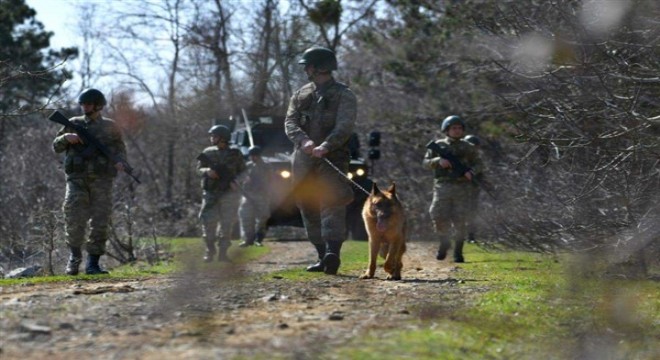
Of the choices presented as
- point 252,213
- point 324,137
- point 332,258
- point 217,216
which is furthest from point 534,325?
point 252,213

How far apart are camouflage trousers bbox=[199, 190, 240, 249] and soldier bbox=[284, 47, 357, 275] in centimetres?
566

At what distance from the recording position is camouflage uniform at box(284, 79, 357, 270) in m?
12.2

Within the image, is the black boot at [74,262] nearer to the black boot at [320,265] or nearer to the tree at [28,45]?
the black boot at [320,265]

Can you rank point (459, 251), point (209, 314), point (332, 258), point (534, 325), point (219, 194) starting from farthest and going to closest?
point (219, 194) < point (459, 251) < point (332, 258) < point (534, 325) < point (209, 314)

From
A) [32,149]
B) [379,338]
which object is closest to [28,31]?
[32,149]

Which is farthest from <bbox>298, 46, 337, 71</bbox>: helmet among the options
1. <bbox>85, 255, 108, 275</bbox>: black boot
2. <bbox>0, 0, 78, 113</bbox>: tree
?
<bbox>0, 0, 78, 113</bbox>: tree

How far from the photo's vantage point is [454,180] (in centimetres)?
1664

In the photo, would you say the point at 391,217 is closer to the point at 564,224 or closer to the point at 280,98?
the point at 564,224

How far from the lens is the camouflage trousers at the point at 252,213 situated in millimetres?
Result: 22234

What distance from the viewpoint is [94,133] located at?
13.4 meters

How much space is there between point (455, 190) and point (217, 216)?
3784 millimetres

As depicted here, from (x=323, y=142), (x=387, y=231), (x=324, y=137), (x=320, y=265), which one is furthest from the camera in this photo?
(x=320, y=265)

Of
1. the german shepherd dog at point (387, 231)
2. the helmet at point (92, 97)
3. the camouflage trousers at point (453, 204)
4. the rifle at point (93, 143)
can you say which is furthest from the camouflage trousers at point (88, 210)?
the camouflage trousers at point (453, 204)

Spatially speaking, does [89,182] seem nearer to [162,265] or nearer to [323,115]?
[323,115]
